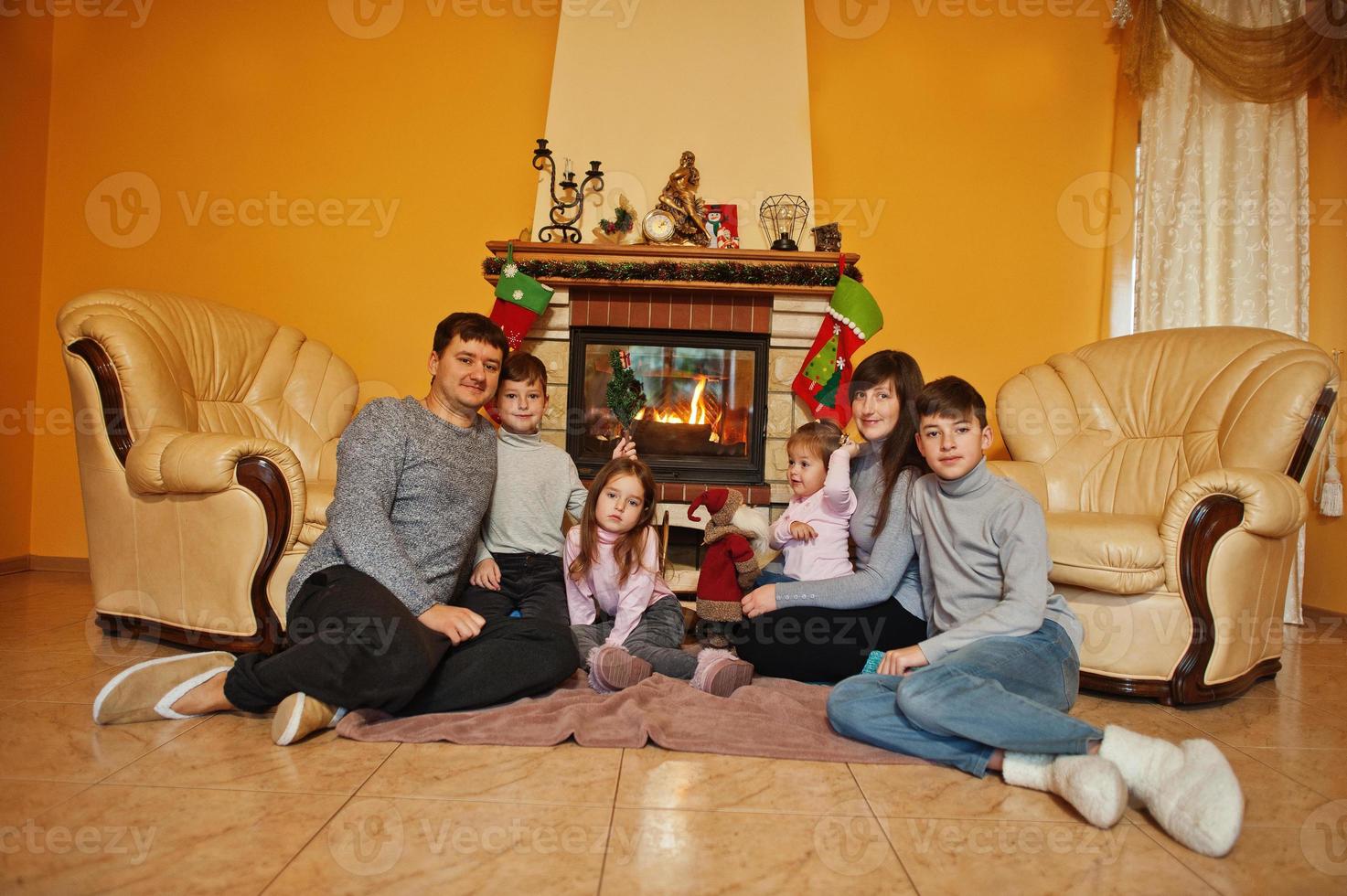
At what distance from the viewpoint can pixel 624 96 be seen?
375 cm

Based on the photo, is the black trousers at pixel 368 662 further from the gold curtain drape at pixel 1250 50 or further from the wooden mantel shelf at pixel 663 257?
the gold curtain drape at pixel 1250 50

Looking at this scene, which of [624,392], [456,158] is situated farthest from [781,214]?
[456,158]

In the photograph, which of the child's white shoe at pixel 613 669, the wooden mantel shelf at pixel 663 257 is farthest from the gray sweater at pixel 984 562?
the wooden mantel shelf at pixel 663 257

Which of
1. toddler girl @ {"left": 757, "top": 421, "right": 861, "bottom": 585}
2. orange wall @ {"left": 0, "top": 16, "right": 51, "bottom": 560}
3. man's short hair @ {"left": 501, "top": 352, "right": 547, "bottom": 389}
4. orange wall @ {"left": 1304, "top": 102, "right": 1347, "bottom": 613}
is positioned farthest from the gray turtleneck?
orange wall @ {"left": 1304, "top": 102, "right": 1347, "bottom": 613}

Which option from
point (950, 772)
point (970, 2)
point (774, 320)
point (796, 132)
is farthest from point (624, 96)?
point (950, 772)

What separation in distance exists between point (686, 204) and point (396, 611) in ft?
7.66

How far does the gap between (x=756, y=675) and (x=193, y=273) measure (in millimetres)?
3252

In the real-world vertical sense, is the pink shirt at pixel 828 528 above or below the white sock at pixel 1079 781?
above

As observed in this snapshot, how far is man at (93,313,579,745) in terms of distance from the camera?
1.75 m

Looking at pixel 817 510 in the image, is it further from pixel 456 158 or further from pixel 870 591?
pixel 456 158

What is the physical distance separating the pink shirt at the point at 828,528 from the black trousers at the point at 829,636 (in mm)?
171

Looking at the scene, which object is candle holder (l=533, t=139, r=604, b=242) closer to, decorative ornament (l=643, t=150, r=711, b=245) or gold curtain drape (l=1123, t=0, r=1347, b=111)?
decorative ornament (l=643, t=150, r=711, b=245)

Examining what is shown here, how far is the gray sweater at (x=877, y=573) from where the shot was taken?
2164 mm

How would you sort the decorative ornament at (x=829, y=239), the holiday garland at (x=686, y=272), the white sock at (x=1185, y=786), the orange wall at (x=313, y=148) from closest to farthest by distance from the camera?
the white sock at (x=1185, y=786) < the holiday garland at (x=686, y=272) < the decorative ornament at (x=829, y=239) < the orange wall at (x=313, y=148)
